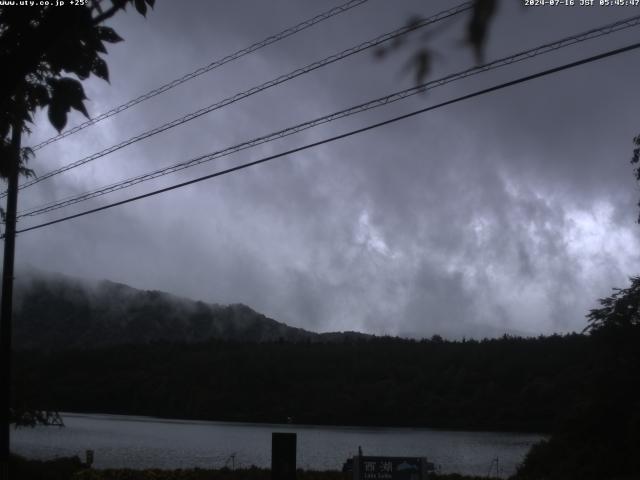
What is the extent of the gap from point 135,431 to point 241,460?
29156 millimetres

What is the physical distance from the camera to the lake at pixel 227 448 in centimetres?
3716

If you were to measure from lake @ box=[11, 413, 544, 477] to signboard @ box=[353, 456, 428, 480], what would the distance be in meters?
17.4

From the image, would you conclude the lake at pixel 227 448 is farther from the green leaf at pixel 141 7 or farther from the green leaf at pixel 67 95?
the green leaf at pixel 67 95

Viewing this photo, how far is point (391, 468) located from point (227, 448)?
112 feet

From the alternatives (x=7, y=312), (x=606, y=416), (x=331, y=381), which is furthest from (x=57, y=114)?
(x=331, y=381)

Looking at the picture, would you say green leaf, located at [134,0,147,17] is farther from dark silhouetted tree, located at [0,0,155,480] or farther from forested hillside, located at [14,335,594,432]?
forested hillside, located at [14,335,594,432]

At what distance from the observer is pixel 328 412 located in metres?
89.9

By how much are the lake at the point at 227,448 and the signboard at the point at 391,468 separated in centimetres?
1742

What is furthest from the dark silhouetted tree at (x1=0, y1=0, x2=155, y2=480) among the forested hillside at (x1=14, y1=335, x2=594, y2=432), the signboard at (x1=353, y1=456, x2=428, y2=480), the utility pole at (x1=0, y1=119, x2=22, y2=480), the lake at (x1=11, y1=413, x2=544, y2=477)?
the forested hillside at (x1=14, y1=335, x2=594, y2=432)

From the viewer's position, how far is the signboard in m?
14.7

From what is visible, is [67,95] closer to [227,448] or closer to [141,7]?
[141,7]

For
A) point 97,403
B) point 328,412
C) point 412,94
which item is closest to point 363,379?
point 328,412

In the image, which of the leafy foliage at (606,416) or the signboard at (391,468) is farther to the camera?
the leafy foliage at (606,416)

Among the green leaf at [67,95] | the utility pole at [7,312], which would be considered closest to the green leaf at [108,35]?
the green leaf at [67,95]
